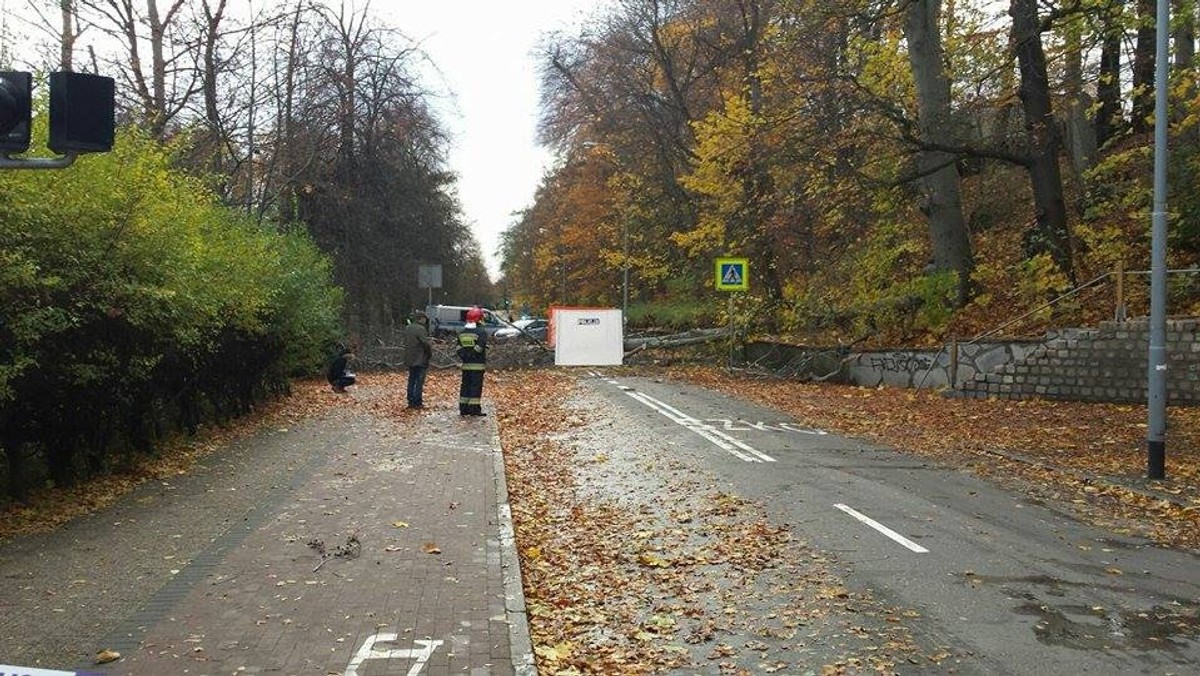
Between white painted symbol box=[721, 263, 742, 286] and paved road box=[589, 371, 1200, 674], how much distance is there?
1194 centimetres

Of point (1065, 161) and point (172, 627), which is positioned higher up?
point (1065, 161)

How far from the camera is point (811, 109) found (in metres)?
21.0

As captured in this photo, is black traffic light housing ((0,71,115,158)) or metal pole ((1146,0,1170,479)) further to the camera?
metal pole ((1146,0,1170,479))

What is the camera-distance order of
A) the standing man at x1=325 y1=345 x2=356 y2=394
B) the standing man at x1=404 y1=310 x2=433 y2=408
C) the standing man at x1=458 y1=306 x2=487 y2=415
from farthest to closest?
the standing man at x1=325 y1=345 x2=356 y2=394 → the standing man at x1=404 y1=310 x2=433 y2=408 → the standing man at x1=458 y1=306 x2=487 y2=415

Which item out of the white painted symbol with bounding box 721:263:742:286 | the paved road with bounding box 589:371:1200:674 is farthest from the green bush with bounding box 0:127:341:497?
the white painted symbol with bounding box 721:263:742:286

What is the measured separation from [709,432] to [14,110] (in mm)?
11109

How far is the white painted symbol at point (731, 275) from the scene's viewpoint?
81.2 ft

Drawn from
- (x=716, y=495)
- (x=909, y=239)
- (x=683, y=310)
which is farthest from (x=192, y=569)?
(x=683, y=310)

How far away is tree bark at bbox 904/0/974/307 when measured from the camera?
2028cm

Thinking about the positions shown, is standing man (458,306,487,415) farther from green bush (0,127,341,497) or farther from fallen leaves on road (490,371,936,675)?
fallen leaves on road (490,371,936,675)

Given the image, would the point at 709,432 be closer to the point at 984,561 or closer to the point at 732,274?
the point at 984,561

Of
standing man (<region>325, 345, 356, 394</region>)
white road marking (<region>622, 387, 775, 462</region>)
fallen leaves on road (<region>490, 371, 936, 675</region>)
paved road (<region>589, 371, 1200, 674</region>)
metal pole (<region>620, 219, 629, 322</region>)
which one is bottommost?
fallen leaves on road (<region>490, 371, 936, 675</region>)

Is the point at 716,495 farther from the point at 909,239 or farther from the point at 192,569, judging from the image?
the point at 909,239

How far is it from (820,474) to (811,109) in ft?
39.3
